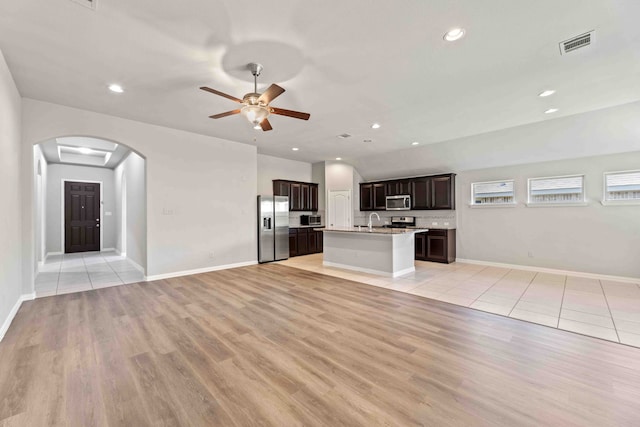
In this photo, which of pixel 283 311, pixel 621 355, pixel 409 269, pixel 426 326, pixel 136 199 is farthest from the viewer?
pixel 136 199

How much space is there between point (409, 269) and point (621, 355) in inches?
135

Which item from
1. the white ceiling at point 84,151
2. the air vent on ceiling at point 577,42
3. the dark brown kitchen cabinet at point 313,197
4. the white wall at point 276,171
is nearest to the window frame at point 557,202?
the air vent on ceiling at point 577,42

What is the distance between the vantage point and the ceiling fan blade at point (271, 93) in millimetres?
2781

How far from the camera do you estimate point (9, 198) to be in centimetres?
319

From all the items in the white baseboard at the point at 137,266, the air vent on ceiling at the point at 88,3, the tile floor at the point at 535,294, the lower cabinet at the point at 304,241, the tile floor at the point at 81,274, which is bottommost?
the tile floor at the point at 535,294

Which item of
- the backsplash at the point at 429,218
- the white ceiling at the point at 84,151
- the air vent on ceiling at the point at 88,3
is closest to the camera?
the air vent on ceiling at the point at 88,3

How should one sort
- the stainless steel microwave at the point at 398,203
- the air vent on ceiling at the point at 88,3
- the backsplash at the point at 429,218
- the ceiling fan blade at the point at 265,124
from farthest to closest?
1. the stainless steel microwave at the point at 398,203
2. the backsplash at the point at 429,218
3. the ceiling fan blade at the point at 265,124
4. the air vent on ceiling at the point at 88,3

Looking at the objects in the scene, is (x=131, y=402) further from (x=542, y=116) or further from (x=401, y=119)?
(x=542, y=116)

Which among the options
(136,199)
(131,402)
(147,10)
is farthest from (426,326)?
(136,199)

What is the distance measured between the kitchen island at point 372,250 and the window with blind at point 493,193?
231 cm

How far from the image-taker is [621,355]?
7.85 feet

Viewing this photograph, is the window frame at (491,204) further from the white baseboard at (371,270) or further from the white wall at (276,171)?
the white wall at (276,171)

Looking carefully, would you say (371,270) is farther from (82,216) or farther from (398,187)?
(82,216)

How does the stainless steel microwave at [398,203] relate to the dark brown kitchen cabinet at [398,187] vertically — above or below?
below
